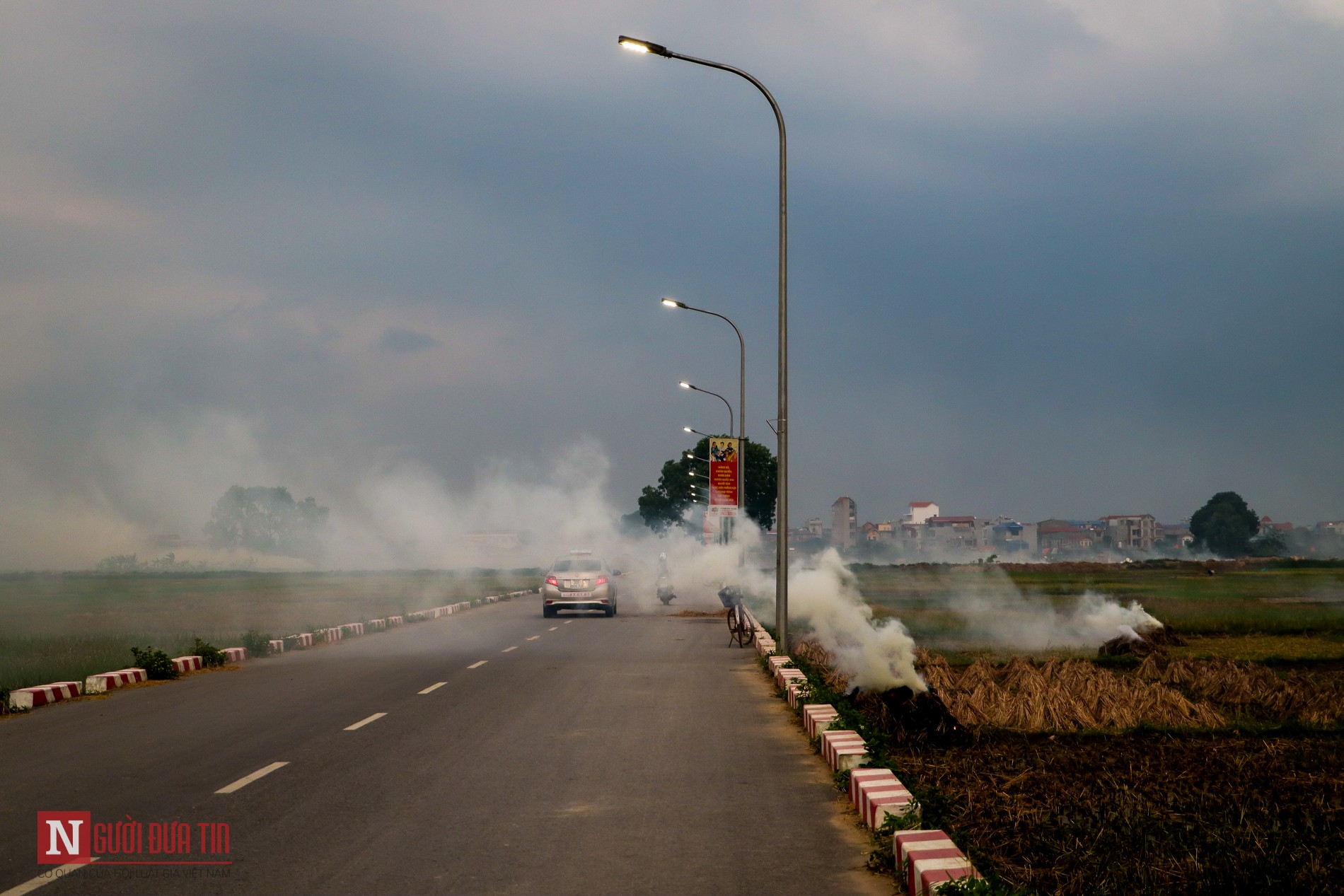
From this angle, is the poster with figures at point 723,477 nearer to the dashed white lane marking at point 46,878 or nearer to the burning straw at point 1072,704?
the burning straw at point 1072,704

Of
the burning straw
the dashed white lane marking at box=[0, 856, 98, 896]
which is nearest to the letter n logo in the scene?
the dashed white lane marking at box=[0, 856, 98, 896]

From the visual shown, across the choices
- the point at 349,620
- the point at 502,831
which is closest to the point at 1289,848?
the point at 502,831

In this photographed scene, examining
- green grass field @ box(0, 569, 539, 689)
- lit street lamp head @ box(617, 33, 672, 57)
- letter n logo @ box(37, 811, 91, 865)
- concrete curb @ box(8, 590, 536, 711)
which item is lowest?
green grass field @ box(0, 569, 539, 689)

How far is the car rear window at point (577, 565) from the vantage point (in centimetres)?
3794

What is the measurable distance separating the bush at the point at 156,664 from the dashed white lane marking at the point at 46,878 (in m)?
13.2

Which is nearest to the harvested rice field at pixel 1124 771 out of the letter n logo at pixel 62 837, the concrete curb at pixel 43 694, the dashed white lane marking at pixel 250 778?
the dashed white lane marking at pixel 250 778

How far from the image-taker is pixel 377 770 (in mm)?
10289

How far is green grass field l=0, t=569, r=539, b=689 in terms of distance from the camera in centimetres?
2320

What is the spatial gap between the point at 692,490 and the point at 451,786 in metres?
134

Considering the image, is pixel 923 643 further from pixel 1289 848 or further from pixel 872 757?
pixel 1289 848

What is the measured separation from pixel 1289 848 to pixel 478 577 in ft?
271

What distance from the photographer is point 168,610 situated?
147 feet

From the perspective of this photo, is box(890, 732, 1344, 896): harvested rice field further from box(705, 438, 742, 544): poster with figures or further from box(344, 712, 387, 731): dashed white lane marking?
box(705, 438, 742, 544): poster with figures

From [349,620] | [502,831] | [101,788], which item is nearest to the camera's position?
[502,831]
